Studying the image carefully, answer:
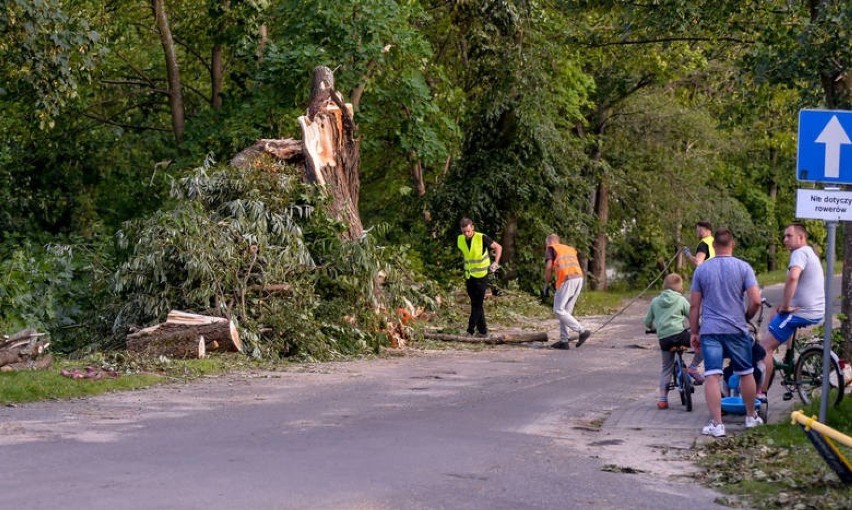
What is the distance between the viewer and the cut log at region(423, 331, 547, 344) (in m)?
19.8

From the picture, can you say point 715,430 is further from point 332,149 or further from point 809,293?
point 332,149

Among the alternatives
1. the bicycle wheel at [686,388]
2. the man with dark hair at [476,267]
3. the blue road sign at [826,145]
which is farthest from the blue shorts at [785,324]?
the man with dark hair at [476,267]

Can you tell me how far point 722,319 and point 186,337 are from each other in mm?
7272

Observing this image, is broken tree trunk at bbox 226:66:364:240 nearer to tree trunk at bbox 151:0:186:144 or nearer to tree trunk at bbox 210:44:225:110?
tree trunk at bbox 151:0:186:144

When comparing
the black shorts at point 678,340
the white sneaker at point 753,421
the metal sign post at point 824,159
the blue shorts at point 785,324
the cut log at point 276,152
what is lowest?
the white sneaker at point 753,421

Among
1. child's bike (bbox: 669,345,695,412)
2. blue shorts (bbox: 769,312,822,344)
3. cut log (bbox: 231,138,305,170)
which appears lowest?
child's bike (bbox: 669,345,695,412)

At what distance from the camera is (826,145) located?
10.3 meters

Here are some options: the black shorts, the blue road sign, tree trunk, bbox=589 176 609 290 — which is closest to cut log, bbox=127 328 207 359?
the black shorts

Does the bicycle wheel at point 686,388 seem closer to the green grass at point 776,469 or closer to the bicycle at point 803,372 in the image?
the bicycle at point 803,372

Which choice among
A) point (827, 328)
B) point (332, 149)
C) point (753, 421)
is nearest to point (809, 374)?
point (753, 421)

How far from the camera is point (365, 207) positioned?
33.5 metres

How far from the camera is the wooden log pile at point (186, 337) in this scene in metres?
15.2

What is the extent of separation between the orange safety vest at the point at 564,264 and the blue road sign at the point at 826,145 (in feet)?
31.8

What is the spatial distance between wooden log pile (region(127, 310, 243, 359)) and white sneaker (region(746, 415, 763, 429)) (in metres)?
7.03
